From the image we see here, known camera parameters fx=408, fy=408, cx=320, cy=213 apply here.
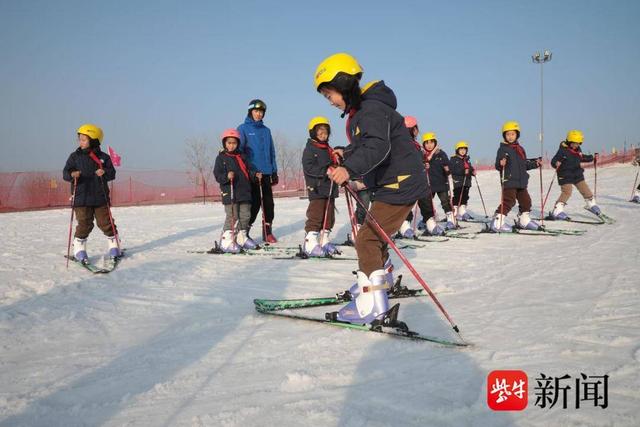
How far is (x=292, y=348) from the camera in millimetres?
2965

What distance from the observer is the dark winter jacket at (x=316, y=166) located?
22.7ft

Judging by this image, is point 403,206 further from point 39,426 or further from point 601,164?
point 601,164

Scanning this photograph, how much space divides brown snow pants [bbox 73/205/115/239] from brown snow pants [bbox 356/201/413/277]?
5074mm

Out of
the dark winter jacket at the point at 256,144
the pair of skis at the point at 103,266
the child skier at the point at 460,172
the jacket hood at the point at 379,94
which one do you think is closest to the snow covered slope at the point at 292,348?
the pair of skis at the point at 103,266

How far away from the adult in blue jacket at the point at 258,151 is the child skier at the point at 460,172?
20.1 feet

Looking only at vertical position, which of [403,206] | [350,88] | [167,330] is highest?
[350,88]

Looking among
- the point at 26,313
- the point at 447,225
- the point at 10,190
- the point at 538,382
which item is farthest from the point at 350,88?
the point at 10,190

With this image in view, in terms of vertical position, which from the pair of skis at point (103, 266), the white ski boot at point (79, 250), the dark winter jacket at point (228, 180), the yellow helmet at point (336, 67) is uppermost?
the yellow helmet at point (336, 67)

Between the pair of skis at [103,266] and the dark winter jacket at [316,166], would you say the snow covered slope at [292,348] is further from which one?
the dark winter jacket at [316,166]

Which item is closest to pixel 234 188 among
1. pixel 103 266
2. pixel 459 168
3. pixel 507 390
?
pixel 103 266

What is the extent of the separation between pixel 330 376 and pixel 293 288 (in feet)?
8.40

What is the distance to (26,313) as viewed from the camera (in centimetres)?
407

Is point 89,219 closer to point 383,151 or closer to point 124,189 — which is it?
point 383,151

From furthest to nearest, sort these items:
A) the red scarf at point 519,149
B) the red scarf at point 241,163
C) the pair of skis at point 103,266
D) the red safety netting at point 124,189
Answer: the red safety netting at point 124,189, the red scarf at point 519,149, the red scarf at point 241,163, the pair of skis at point 103,266
